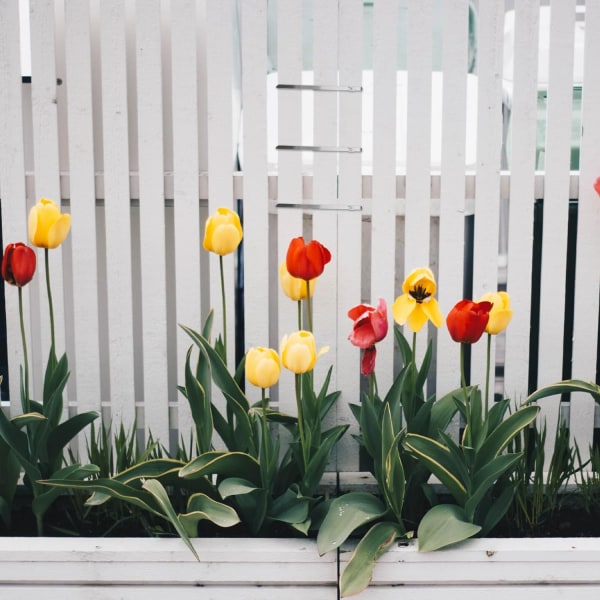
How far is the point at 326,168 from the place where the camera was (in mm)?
1634

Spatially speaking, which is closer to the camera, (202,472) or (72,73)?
(202,472)

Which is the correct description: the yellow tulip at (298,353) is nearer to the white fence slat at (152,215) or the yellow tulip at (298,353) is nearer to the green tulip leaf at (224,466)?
the green tulip leaf at (224,466)

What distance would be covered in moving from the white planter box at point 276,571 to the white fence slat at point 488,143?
596 mm

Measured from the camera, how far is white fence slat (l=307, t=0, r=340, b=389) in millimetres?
1606

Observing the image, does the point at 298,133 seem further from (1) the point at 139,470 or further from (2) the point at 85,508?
(2) the point at 85,508

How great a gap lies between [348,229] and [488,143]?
36 centimetres

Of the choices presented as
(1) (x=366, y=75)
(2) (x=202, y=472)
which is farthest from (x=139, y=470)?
(1) (x=366, y=75)

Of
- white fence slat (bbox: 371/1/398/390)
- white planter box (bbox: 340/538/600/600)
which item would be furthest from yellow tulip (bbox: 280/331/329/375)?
white fence slat (bbox: 371/1/398/390)

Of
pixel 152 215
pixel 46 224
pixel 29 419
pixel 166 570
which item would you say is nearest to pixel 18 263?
pixel 46 224

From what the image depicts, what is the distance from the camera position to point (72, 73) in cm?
163

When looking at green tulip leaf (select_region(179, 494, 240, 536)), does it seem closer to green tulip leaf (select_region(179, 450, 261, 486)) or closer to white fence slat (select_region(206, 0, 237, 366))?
green tulip leaf (select_region(179, 450, 261, 486))

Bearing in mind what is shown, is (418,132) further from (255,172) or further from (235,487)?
(235,487)

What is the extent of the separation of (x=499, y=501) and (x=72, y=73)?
4.13 feet

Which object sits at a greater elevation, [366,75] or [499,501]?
[366,75]
